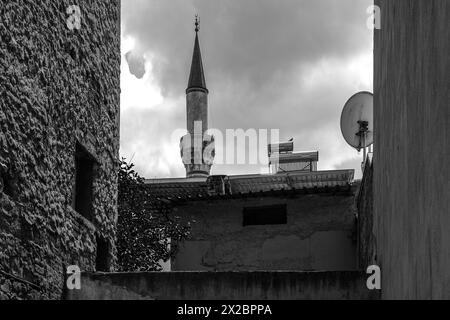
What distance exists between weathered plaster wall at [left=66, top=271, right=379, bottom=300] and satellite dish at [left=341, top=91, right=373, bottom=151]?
404cm

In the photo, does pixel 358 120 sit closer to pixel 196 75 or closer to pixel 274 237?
pixel 274 237

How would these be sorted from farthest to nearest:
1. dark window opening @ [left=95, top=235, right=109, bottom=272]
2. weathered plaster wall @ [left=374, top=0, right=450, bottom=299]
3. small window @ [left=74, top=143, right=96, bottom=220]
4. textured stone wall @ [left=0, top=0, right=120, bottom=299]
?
dark window opening @ [left=95, top=235, right=109, bottom=272]
small window @ [left=74, top=143, right=96, bottom=220]
textured stone wall @ [left=0, top=0, right=120, bottom=299]
weathered plaster wall @ [left=374, top=0, right=450, bottom=299]

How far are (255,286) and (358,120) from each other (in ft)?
14.7

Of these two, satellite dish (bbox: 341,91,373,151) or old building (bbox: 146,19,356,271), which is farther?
old building (bbox: 146,19,356,271)

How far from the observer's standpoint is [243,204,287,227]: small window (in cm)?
1598

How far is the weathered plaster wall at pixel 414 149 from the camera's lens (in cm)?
445

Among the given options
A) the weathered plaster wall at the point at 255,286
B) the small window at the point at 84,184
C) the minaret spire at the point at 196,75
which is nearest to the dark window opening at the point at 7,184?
the weathered plaster wall at the point at 255,286

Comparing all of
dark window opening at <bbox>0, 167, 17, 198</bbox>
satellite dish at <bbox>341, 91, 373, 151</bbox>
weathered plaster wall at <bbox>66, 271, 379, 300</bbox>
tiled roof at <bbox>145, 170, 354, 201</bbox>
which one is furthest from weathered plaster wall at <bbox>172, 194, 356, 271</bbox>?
dark window opening at <bbox>0, 167, 17, 198</bbox>

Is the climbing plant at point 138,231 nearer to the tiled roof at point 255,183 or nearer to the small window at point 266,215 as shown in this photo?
the small window at point 266,215

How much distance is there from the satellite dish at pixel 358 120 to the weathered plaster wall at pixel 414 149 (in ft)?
11.4

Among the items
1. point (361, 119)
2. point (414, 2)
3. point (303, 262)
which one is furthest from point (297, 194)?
point (414, 2)

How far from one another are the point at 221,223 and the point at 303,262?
5.59 feet

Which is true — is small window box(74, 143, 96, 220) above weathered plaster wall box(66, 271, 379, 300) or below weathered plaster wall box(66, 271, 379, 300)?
above

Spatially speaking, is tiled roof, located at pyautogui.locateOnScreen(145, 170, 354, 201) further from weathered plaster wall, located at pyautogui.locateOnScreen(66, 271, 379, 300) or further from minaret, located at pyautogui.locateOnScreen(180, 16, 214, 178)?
minaret, located at pyautogui.locateOnScreen(180, 16, 214, 178)
